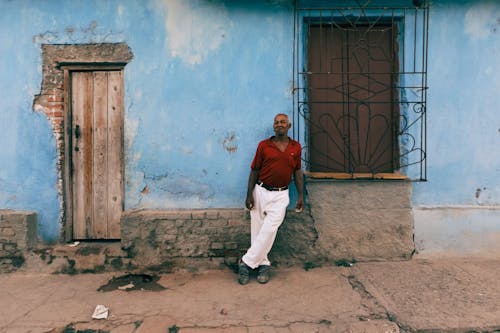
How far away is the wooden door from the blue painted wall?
0.19 metres

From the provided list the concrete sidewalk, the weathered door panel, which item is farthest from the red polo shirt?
the concrete sidewalk

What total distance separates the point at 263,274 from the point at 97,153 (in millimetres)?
2281

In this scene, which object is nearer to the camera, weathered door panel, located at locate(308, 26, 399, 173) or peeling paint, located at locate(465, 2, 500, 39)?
peeling paint, located at locate(465, 2, 500, 39)

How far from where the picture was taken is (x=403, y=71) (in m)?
4.20

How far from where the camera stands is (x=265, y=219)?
145 inches

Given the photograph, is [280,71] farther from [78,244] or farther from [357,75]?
[78,244]

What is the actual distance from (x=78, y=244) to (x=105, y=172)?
86 cm

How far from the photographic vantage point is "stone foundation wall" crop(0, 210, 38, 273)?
4031mm

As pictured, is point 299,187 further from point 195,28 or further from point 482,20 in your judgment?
point 482,20

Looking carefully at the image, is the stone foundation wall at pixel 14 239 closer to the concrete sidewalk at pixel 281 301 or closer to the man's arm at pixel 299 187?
the concrete sidewalk at pixel 281 301

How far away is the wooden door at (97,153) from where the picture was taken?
166 inches

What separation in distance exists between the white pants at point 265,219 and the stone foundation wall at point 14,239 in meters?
2.36

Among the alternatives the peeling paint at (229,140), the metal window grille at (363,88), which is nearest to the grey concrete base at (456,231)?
the metal window grille at (363,88)

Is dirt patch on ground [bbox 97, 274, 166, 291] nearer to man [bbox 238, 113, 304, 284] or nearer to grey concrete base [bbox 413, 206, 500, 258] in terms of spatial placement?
man [bbox 238, 113, 304, 284]
